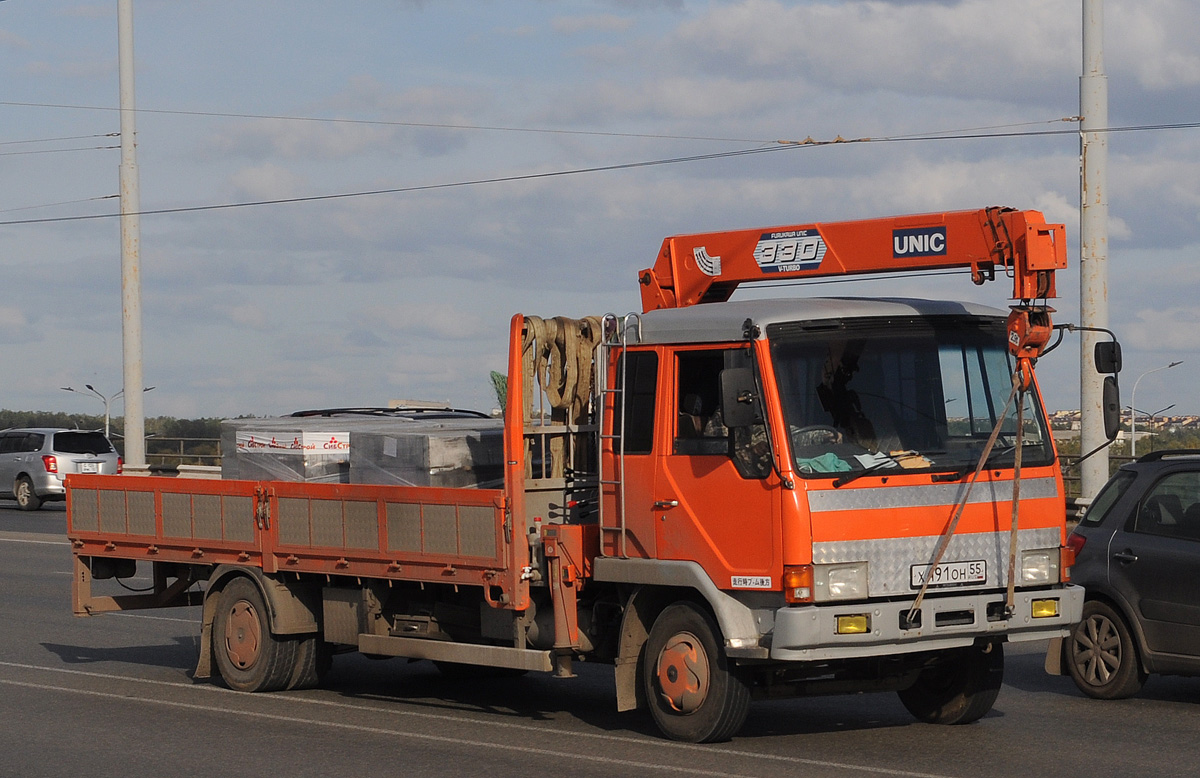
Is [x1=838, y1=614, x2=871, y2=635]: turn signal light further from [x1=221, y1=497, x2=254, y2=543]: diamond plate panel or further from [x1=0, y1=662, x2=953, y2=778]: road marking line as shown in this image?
[x1=221, y1=497, x2=254, y2=543]: diamond plate panel

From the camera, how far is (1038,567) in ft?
29.7

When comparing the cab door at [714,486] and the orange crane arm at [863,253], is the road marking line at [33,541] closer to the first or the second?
the orange crane arm at [863,253]

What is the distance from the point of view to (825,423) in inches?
344

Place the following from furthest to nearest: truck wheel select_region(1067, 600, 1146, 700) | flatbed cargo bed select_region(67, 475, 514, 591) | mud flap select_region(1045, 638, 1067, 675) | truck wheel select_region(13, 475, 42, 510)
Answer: truck wheel select_region(13, 475, 42, 510) < mud flap select_region(1045, 638, 1067, 675) < truck wheel select_region(1067, 600, 1146, 700) < flatbed cargo bed select_region(67, 475, 514, 591)

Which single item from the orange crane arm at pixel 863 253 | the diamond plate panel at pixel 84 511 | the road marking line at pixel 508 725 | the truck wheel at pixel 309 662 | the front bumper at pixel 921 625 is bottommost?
the road marking line at pixel 508 725

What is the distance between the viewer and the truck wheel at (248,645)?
1133 cm

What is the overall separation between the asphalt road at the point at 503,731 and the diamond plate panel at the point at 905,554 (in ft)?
3.17

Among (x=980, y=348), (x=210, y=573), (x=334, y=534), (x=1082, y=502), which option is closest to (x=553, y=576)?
(x=334, y=534)

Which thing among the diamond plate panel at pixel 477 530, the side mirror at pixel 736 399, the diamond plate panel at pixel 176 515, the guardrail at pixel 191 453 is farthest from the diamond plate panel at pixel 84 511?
the guardrail at pixel 191 453

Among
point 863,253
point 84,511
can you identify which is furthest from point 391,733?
A: point 84,511

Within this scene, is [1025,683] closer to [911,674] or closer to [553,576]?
[911,674]

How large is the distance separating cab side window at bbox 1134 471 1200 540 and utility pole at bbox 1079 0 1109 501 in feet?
26.6

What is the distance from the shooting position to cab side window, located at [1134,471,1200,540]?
33.4ft

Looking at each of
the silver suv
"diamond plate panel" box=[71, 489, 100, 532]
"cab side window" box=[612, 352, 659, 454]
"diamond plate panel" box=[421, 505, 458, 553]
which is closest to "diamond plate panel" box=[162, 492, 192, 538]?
"diamond plate panel" box=[71, 489, 100, 532]
